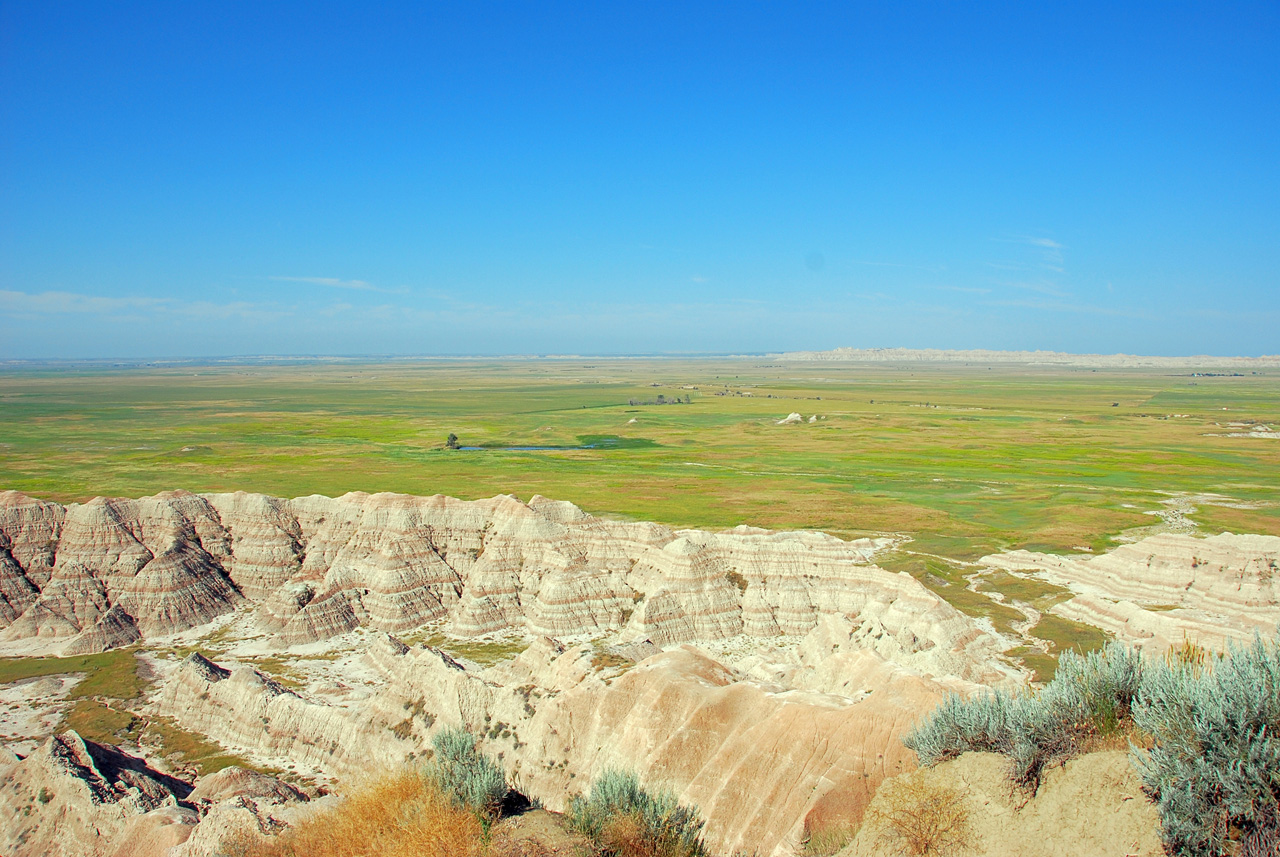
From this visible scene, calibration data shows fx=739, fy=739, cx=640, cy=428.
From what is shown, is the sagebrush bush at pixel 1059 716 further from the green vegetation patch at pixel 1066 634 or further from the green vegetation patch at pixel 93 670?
the green vegetation patch at pixel 93 670

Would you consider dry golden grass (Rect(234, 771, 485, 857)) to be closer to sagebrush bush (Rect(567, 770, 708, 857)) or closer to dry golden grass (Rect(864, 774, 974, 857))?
sagebrush bush (Rect(567, 770, 708, 857))

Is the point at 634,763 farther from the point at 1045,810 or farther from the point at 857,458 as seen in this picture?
the point at 857,458

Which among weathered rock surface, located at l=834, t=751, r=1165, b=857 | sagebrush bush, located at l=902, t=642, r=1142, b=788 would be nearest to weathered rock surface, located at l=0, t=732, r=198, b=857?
weathered rock surface, located at l=834, t=751, r=1165, b=857

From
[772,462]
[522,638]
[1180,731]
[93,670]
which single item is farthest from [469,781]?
[772,462]

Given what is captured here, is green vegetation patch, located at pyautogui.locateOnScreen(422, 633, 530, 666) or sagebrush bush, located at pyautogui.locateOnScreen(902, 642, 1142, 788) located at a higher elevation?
sagebrush bush, located at pyautogui.locateOnScreen(902, 642, 1142, 788)

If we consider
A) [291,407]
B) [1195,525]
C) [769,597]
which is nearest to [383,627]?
[769,597]

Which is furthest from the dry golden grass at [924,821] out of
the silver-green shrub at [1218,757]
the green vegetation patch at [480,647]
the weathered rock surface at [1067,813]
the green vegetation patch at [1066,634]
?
the green vegetation patch at [1066,634]

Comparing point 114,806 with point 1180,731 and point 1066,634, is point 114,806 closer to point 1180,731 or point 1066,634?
point 1180,731
